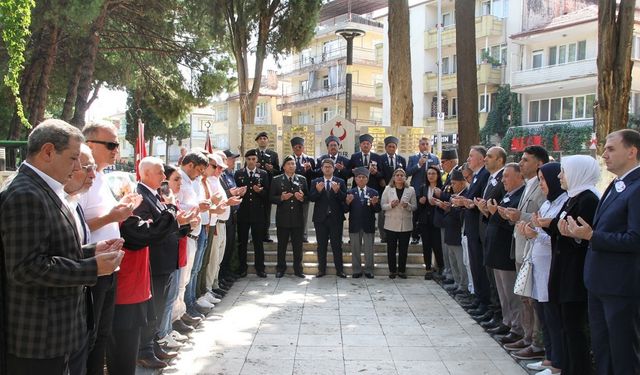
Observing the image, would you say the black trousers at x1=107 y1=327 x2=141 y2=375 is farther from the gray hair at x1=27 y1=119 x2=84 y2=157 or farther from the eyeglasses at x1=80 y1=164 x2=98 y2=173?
the gray hair at x1=27 y1=119 x2=84 y2=157

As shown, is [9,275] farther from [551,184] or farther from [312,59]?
[312,59]

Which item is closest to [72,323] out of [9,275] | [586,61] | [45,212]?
[9,275]

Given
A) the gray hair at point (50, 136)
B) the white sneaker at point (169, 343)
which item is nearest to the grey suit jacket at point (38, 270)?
the gray hair at point (50, 136)

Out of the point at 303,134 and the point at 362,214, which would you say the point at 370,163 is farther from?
the point at 303,134

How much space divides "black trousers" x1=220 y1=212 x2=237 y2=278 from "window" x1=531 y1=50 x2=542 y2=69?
2205 centimetres

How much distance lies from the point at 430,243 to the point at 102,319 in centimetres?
662

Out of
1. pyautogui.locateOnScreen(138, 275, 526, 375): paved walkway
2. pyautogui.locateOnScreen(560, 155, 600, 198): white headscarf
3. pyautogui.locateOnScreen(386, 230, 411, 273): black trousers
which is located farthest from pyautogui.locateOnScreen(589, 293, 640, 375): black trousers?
pyautogui.locateOnScreen(386, 230, 411, 273): black trousers

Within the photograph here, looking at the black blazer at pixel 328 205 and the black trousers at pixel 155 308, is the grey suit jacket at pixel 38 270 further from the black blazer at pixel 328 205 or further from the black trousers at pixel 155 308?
the black blazer at pixel 328 205

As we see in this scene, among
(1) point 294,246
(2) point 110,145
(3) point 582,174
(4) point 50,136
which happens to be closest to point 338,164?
(1) point 294,246

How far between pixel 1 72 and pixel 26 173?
10.9 meters

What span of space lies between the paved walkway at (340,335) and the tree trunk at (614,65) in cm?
336

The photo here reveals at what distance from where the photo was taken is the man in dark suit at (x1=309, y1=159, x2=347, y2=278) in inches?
361

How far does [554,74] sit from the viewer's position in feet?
80.2

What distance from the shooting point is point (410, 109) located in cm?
1289
